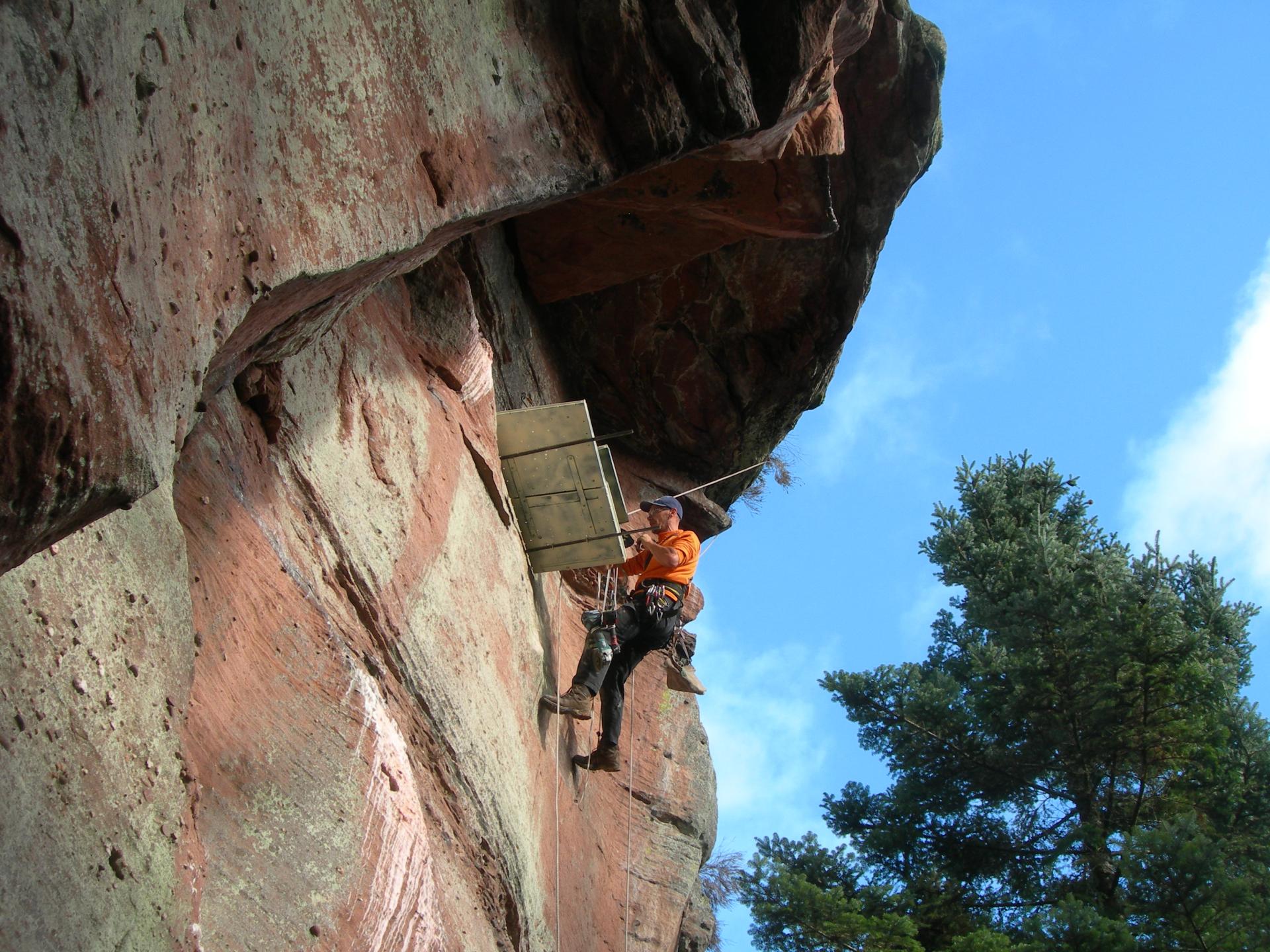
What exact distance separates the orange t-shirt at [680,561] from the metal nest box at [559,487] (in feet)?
1.36

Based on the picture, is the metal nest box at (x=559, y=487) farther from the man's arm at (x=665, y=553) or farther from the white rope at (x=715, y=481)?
the white rope at (x=715, y=481)

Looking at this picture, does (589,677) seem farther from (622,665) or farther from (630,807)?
(630,807)

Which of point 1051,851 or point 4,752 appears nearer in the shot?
point 4,752

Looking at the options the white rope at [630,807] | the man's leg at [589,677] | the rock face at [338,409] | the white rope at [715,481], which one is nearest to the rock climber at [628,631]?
the man's leg at [589,677]

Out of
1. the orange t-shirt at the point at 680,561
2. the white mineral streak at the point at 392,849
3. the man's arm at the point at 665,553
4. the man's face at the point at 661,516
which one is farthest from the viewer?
the man's face at the point at 661,516

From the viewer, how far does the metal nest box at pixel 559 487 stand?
778cm

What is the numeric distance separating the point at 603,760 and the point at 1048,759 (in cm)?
872

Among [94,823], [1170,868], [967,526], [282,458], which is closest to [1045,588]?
[967,526]

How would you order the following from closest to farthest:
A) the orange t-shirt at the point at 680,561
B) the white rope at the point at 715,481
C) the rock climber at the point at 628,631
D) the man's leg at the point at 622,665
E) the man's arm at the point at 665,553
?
the rock climber at the point at 628,631 → the man's leg at the point at 622,665 → the man's arm at the point at 665,553 → the orange t-shirt at the point at 680,561 → the white rope at the point at 715,481

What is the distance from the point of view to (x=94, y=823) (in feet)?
11.0

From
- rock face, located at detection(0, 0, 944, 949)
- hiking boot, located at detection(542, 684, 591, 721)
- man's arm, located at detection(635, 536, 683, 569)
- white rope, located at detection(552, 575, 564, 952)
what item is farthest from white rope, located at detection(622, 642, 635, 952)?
hiking boot, located at detection(542, 684, 591, 721)

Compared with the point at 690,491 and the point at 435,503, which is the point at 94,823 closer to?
the point at 435,503

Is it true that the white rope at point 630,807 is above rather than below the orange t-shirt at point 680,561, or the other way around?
below

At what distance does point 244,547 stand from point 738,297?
6.00 m
